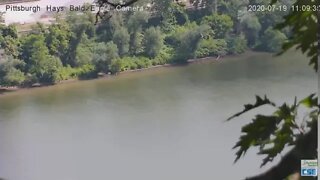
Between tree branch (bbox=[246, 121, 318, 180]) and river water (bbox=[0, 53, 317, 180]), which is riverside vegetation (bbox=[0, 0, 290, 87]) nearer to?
river water (bbox=[0, 53, 317, 180])

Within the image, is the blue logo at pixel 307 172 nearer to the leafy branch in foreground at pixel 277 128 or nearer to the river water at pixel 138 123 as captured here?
the leafy branch in foreground at pixel 277 128

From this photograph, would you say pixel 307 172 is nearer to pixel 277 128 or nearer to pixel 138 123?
pixel 277 128

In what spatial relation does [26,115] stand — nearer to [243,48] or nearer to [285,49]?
[243,48]

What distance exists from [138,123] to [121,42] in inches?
17.9

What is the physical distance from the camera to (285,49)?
0.90ft

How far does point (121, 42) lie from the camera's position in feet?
11.2

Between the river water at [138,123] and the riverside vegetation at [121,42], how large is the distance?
9cm

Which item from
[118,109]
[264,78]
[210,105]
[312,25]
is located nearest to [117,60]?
[118,109]

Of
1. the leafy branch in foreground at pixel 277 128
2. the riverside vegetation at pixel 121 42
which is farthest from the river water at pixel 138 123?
the leafy branch in foreground at pixel 277 128

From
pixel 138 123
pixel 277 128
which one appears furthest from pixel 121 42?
pixel 277 128

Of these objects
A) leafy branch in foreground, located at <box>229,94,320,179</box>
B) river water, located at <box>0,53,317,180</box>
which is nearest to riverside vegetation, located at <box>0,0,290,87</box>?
river water, located at <box>0,53,317,180</box>

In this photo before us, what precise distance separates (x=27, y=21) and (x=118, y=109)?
38.8 inches

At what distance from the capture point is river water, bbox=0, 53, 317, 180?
3098 mm

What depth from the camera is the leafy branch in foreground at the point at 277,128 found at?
273 millimetres
